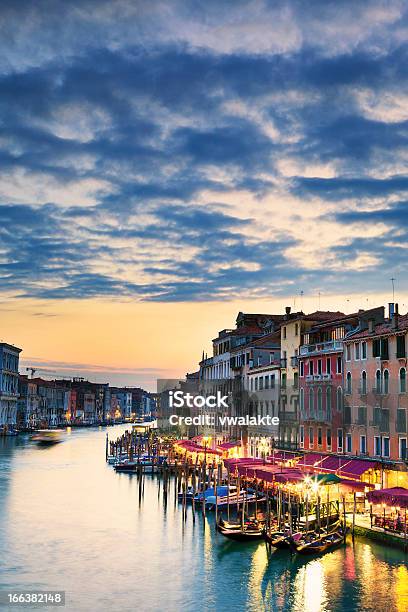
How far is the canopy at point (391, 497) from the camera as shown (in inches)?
1206

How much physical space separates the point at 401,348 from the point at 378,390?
9.37ft

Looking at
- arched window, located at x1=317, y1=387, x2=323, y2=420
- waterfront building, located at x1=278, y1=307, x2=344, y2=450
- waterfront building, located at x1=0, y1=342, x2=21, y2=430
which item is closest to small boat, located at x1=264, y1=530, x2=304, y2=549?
arched window, located at x1=317, y1=387, x2=323, y2=420

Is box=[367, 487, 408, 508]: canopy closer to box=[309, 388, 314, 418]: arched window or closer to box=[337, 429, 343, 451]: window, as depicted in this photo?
box=[337, 429, 343, 451]: window

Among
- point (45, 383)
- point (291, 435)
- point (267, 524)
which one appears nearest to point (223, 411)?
point (291, 435)

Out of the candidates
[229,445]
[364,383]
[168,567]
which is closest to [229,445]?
[229,445]

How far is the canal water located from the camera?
26172 millimetres

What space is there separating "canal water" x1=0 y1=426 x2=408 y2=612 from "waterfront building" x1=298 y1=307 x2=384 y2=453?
8552mm

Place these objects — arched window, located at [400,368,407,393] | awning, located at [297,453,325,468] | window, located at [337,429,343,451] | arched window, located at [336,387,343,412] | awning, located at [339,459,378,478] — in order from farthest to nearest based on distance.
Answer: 1. awning, located at [297,453,325,468]
2. arched window, located at [336,387,343,412]
3. window, located at [337,429,343,451]
4. awning, located at [339,459,378,478]
5. arched window, located at [400,368,407,393]

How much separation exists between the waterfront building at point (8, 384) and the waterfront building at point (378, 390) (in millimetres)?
93735

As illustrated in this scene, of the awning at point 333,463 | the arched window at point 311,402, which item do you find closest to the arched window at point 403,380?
the awning at point 333,463

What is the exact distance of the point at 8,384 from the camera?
136 m

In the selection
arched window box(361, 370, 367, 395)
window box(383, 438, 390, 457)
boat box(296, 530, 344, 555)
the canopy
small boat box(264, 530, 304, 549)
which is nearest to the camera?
the canopy

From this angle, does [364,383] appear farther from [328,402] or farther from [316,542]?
[316,542]

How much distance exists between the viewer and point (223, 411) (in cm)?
7238
